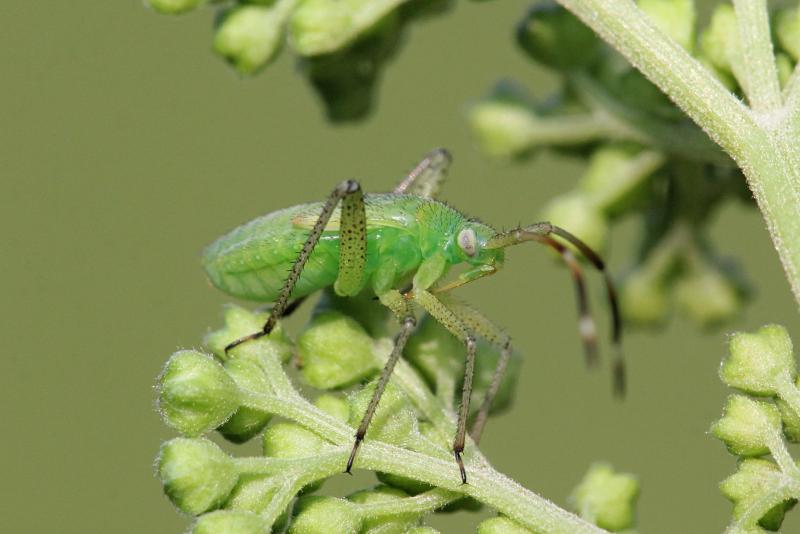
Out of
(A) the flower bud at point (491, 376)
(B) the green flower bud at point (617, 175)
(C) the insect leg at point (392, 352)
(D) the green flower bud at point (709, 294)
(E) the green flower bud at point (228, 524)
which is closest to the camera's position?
(E) the green flower bud at point (228, 524)

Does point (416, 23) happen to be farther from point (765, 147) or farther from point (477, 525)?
point (477, 525)

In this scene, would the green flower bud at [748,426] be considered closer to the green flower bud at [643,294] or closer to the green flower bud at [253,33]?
the green flower bud at [253,33]

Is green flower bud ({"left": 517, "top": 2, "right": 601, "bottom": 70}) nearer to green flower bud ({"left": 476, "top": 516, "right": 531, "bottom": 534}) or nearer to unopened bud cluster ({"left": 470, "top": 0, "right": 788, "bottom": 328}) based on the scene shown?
unopened bud cluster ({"left": 470, "top": 0, "right": 788, "bottom": 328})

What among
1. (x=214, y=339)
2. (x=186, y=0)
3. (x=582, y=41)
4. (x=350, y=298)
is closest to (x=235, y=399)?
(x=214, y=339)

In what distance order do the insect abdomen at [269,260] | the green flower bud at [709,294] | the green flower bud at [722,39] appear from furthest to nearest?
the green flower bud at [709,294] < the insect abdomen at [269,260] < the green flower bud at [722,39]

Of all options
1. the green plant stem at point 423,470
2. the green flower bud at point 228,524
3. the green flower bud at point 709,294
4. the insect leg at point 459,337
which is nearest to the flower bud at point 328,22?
the insect leg at point 459,337

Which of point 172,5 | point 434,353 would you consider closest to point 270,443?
point 434,353

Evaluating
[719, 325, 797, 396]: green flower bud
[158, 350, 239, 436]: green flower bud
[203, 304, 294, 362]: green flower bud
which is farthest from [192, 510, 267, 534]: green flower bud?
[719, 325, 797, 396]: green flower bud
